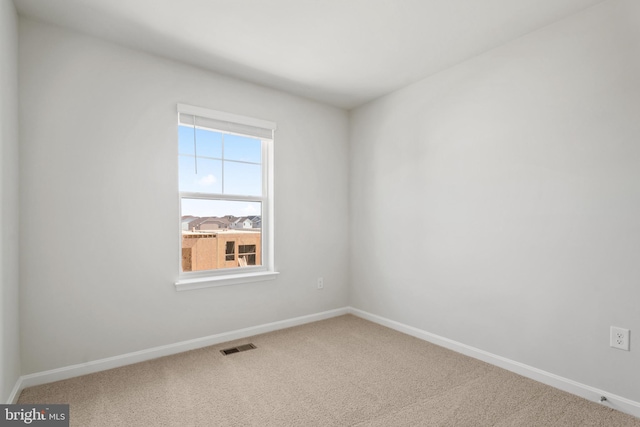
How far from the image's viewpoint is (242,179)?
3418 millimetres

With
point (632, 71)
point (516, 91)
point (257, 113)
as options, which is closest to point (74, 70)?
point (257, 113)

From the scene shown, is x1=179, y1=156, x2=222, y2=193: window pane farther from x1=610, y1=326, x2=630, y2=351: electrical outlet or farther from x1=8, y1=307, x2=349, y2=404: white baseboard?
x1=610, y1=326, x2=630, y2=351: electrical outlet

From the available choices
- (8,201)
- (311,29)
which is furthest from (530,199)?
(8,201)

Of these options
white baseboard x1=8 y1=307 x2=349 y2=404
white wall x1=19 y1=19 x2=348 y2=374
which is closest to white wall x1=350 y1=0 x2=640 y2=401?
white baseboard x1=8 y1=307 x2=349 y2=404

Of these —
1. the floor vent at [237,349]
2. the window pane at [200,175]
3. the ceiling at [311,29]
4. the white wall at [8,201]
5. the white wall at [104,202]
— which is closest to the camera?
the white wall at [8,201]

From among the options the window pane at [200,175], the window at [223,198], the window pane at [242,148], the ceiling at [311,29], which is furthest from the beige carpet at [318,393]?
the ceiling at [311,29]

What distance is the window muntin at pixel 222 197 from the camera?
307cm

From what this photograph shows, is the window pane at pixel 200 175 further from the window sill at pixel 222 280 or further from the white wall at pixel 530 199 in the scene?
the white wall at pixel 530 199

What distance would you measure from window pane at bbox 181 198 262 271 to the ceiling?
126cm

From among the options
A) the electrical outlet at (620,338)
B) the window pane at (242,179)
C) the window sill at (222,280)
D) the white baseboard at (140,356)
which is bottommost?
the white baseboard at (140,356)

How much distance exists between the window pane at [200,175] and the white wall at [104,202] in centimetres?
15

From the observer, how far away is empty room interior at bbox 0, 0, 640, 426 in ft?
6.96

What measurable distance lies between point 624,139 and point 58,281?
151 inches

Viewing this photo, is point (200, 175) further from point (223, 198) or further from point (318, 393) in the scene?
point (318, 393)
